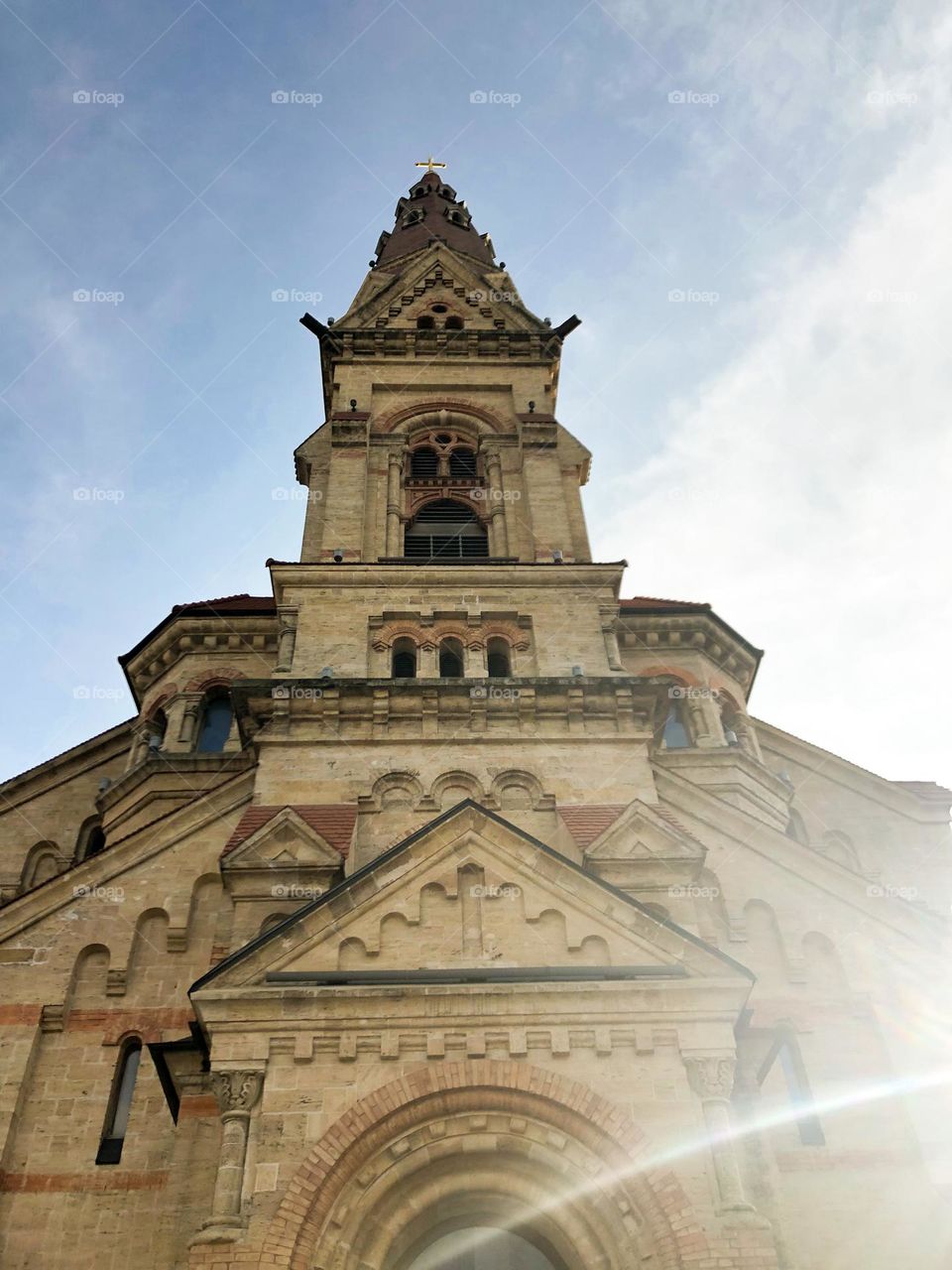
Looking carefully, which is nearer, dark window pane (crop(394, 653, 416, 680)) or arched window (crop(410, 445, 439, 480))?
dark window pane (crop(394, 653, 416, 680))

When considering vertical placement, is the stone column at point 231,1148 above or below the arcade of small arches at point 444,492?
below

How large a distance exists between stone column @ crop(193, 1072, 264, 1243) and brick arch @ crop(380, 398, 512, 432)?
18.9m

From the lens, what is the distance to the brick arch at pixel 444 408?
92.6 ft

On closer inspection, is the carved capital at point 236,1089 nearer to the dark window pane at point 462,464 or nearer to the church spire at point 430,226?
the dark window pane at point 462,464

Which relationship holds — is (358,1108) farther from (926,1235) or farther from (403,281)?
(403,281)

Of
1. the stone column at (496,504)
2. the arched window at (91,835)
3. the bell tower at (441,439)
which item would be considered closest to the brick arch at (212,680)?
the arched window at (91,835)

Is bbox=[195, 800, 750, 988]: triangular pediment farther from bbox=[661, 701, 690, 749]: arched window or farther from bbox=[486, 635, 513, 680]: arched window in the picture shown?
bbox=[661, 701, 690, 749]: arched window

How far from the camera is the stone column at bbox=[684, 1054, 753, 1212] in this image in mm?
11109

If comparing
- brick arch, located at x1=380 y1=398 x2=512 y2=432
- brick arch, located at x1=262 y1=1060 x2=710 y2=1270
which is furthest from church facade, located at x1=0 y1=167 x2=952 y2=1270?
brick arch, located at x1=380 y1=398 x2=512 y2=432

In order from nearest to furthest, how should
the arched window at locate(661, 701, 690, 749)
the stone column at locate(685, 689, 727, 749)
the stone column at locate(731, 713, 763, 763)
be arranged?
the stone column at locate(685, 689, 727, 749), the arched window at locate(661, 701, 690, 749), the stone column at locate(731, 713, 763, 763)

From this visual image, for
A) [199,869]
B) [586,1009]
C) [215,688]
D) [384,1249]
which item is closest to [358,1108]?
[384,1249]

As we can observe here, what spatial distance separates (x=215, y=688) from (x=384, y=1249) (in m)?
16.3

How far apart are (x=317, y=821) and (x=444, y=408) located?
1449 centimetres

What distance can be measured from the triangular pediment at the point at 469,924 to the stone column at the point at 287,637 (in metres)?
7.34
